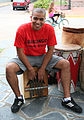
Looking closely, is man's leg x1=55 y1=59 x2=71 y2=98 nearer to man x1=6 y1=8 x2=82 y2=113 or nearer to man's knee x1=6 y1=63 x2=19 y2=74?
man x1=6 y1=8 x2=82 y2=113

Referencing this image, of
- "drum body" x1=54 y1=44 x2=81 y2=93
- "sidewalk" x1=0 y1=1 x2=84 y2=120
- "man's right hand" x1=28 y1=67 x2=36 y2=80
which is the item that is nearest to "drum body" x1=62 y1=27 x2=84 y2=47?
"drum body" x1=54 y1=44 x2=81 y2=93

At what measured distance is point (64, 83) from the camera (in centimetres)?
285

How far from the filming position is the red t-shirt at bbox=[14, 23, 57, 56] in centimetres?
274

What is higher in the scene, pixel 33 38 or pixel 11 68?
pixel 33 38

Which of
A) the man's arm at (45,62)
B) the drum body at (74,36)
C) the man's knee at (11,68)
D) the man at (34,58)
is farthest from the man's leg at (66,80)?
the drum body at (74,36)

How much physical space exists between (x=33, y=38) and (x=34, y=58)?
324mm

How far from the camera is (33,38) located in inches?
110

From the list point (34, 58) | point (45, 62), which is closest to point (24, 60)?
point (34, 58)

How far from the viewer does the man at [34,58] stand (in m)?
2.72

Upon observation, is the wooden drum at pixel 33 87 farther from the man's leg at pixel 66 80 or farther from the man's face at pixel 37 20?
the man's face at pixel 37 20

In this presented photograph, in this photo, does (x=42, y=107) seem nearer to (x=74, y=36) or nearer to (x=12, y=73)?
(x=12, y=73)

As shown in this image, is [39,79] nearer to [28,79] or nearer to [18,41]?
[28,79]

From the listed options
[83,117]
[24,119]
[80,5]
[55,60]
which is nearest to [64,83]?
[55,60]

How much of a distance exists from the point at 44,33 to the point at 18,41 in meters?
0.42
